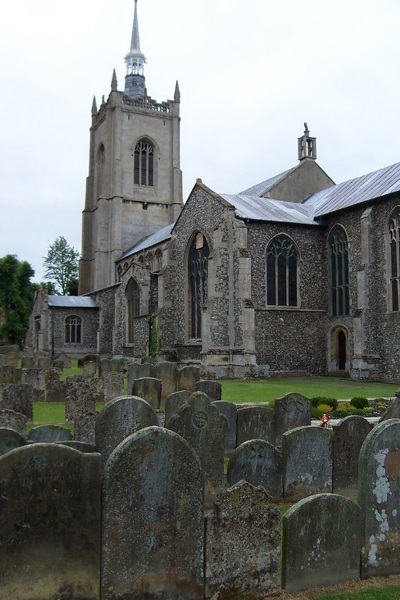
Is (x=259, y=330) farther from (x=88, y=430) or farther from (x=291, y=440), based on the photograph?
(x=291, y=440)

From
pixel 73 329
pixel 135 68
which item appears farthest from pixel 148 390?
pixel 135 68

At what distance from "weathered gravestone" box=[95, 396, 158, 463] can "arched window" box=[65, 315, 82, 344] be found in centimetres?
4107

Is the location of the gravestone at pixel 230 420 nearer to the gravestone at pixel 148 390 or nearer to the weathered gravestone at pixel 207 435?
the weathered gravestone at pixel 207 435

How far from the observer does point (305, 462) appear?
24.6ft

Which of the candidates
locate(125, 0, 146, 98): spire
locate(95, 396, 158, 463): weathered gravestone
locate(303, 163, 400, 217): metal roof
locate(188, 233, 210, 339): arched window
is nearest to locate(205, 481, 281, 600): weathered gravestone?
locate(95, 396, 158, 463): weathered gravestone

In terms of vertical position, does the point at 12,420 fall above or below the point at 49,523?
above

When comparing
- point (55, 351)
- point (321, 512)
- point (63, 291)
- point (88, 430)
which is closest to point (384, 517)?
point (321, 512)

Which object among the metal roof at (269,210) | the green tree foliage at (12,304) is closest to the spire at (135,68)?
the green tree foliage at (12,304)

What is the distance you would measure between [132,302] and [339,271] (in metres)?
15.1

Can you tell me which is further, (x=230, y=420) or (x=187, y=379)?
(x=187, y=379)

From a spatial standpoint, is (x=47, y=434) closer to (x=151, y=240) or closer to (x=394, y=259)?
(x=394, y=259)

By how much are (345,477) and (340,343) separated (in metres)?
20.3

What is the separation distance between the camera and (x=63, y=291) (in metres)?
72.3

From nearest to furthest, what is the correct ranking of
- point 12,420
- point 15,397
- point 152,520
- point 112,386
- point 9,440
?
1. point 152,520
2. point 9,440
3. point 12,420
4. point 15,397
5. point 112,386
